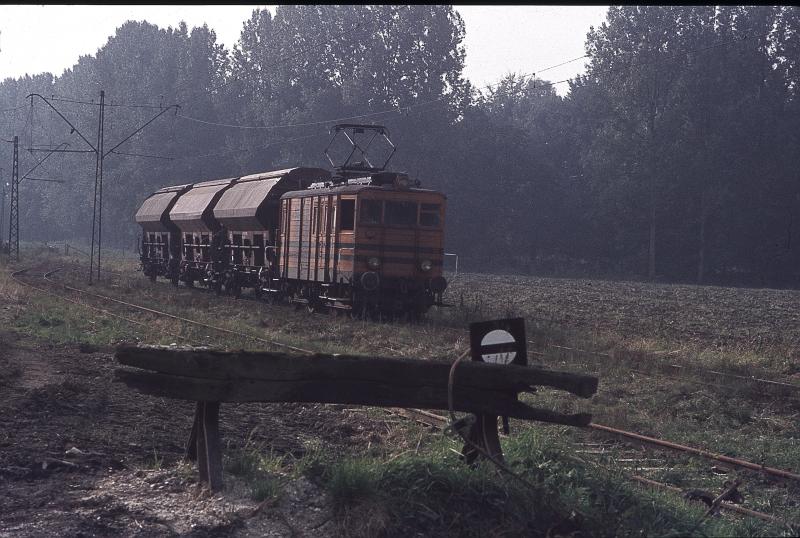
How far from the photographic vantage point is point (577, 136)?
72375 mm

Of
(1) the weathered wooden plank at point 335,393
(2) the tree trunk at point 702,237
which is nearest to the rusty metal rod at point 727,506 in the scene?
(1) the weathered wooden plank at point 335,393

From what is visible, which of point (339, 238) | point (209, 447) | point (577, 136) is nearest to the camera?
point (209, 447)

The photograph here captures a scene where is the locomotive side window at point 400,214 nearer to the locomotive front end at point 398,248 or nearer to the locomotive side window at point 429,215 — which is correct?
the locomotive front end at point 398,248

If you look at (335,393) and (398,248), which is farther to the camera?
(398,248)

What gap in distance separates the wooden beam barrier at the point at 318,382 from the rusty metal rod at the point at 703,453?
2.79 metres

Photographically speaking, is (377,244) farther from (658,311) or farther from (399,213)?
(658,311)

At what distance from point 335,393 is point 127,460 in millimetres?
2009

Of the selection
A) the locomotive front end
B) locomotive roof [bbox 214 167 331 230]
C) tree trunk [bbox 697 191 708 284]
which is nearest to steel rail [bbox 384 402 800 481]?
the locomotive front end

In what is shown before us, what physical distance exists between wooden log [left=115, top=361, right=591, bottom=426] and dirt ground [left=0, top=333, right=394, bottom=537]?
0.62m

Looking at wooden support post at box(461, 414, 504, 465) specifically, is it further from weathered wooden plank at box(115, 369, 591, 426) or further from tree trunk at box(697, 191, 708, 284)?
tree trunk at box(697, 191, 708, 284)

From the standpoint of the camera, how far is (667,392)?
488 inches

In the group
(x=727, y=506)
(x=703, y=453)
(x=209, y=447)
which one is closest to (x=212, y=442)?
(x=209, y=447)

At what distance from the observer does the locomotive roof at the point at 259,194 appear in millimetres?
24938

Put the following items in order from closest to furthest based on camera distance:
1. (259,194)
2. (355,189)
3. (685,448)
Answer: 1. (685,448)
2. (355,189)
3. (259,194)
